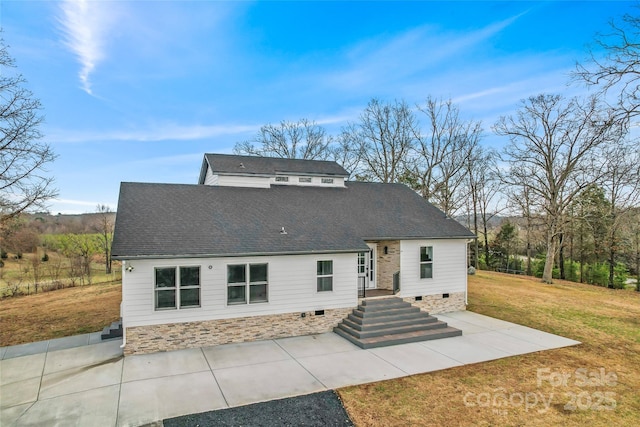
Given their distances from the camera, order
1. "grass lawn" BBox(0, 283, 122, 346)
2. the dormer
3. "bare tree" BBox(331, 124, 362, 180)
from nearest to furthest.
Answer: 1. "grass lawn" BBox(0, 283, 122, 346)
2. the dormer
3. "bare tree" BBox(331, 124, 362, 180)

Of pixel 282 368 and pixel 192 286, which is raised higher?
pixel 192 286

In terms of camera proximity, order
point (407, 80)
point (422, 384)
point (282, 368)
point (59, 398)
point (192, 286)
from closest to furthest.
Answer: point (59, 398), point (422, 384), point (282, 368), point (192, 286), point (407, 80)

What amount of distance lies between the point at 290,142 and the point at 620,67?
28.6 meters

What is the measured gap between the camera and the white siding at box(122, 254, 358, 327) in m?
9.83

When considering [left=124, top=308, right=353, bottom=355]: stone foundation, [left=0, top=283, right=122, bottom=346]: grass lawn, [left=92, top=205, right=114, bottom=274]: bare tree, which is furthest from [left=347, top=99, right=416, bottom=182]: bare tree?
[left=92, top=205, right=114, bottom=274]: bare tree

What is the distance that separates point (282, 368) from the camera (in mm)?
8891

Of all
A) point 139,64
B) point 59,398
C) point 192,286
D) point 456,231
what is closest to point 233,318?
point 192,286

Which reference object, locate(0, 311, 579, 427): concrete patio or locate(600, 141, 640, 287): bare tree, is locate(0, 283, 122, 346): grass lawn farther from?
locate(600, 141, 640, 287): bare tree

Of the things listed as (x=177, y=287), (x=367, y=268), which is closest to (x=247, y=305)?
(x=177, y=287)

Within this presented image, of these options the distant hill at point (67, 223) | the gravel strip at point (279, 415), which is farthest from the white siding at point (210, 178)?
the distant hill at point (67, 223)

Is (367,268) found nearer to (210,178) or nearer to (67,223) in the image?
(210,178)

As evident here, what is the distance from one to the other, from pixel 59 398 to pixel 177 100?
1708cm

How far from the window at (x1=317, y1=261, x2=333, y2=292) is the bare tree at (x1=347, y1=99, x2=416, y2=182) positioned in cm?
2043

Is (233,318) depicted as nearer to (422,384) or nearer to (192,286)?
(192,286)
